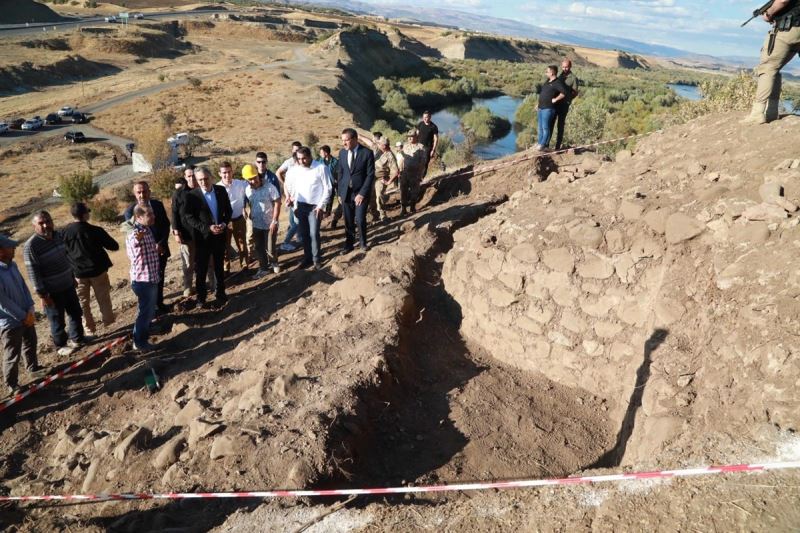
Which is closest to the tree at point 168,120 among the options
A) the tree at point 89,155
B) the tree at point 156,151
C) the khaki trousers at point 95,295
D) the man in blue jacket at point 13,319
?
the tree at point 89,155

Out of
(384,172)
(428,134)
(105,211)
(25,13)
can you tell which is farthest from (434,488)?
(25,13)

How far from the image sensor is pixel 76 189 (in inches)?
944

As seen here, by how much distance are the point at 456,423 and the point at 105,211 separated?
2162cm

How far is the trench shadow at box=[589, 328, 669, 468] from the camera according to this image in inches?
193

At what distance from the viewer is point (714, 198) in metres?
5.36

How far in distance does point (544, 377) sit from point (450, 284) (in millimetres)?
1732

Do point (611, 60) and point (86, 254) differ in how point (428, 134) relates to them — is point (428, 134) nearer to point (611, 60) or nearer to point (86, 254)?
point (86, 254)

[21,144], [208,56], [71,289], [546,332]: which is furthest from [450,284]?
[208,56]

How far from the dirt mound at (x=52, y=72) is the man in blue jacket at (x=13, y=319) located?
53896 millimetres

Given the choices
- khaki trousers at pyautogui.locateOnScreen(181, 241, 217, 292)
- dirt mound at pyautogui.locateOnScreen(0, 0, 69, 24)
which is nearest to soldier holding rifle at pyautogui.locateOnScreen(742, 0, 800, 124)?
khaki trousers at pyautogui.locateOnScreen(181, 241, 217, 292)

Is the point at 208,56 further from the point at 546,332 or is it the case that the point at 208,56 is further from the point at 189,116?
the point at 546,332

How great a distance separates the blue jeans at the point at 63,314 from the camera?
6836 mm

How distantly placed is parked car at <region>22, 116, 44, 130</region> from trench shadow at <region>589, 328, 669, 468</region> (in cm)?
4439

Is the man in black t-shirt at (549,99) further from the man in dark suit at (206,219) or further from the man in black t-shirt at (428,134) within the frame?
the man in dark suit at (206,219)
